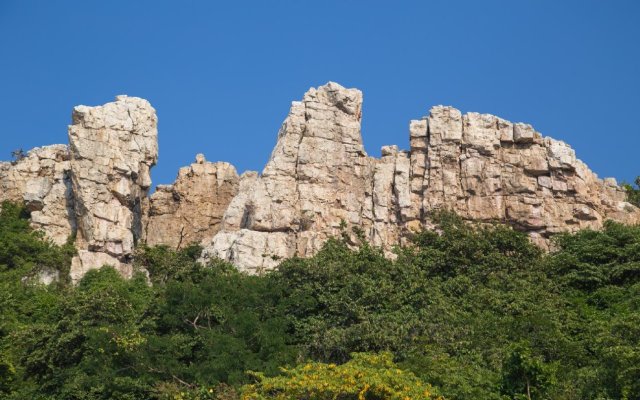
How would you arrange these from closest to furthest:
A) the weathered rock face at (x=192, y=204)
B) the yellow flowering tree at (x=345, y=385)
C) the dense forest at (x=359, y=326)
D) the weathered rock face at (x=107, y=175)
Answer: the yellow flowering tree at (x=345, y=385) → the dense forest at (x=359, y=326) → the weathered rock face at (x=107, y=175) → the weathered rock face at (x=192, y=204)

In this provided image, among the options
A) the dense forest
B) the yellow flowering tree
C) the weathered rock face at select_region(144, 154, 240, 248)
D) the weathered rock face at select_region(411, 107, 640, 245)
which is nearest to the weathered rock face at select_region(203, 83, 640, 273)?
the weathered rock face at select_region(411, 107, 640, 245)

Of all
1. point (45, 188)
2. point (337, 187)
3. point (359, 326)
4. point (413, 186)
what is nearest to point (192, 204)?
point (45, 188)

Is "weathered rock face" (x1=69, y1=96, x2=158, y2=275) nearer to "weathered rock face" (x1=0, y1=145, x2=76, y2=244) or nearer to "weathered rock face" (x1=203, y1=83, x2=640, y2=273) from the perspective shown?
"weathered rock face" (x1=0, y1=145, x2=76, y2=244)

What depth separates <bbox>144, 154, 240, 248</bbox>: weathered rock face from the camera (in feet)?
157

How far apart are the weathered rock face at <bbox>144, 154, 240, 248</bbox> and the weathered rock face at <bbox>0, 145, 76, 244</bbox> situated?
3.67 meters

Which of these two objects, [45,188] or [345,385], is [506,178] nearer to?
[345,385]

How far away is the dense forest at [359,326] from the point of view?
1130 inches

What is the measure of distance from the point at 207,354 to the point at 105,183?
13.1 m

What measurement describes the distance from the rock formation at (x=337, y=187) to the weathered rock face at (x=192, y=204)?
241cm


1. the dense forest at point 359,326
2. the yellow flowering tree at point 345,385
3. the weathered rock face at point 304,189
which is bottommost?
the yellow flowering tree at point 345,385

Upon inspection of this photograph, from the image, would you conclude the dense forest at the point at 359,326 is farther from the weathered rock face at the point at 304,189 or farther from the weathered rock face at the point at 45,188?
the weathered rock face at the point at 45,188

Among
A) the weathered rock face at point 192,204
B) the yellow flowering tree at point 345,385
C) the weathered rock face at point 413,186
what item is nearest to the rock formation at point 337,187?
the weathered rock face at point 413,186

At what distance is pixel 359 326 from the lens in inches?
1320

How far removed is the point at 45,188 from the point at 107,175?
10.4ft
